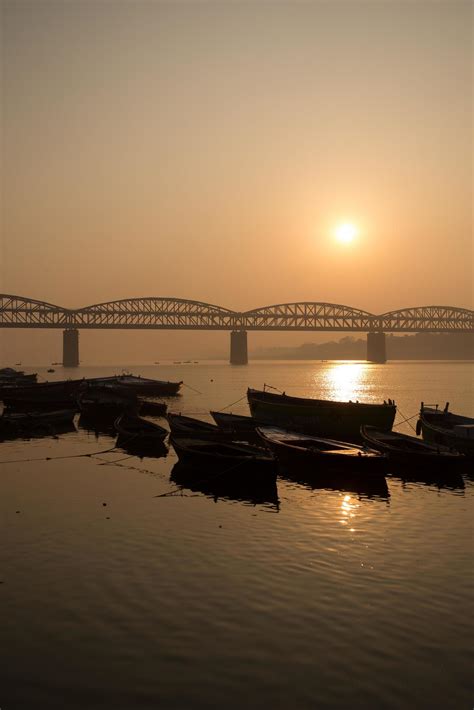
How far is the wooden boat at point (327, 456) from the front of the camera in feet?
88.0

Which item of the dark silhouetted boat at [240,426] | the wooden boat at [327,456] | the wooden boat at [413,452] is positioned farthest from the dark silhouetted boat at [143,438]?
the wooden boat at [413,452]

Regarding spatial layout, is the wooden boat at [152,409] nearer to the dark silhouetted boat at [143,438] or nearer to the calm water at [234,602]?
the dark silhouetted boat at [143,438]

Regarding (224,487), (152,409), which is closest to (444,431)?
(224,487)

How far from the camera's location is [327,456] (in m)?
27.4

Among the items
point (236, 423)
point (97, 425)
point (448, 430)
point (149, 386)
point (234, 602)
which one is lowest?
point (234, 602)

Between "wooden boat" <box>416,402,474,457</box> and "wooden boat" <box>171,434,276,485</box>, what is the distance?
10376 mm

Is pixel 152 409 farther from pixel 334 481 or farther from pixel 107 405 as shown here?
pixel 334 481

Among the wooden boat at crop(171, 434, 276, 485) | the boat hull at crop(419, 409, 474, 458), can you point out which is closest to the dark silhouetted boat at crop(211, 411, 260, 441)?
the wooden boat at crop(171, 434, 276, 485)

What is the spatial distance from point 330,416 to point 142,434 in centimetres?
1230

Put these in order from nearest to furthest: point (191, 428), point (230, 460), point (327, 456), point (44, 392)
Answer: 1. point (230, 460)
2. point (327, 456)
3. point (191, 428)
4. point (44, 392)

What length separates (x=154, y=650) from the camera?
11250 mm

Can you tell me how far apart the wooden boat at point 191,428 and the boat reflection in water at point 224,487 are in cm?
406

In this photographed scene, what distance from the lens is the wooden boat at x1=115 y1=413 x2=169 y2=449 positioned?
37094 mm

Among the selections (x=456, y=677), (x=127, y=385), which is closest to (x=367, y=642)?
(x=456, y=677)
